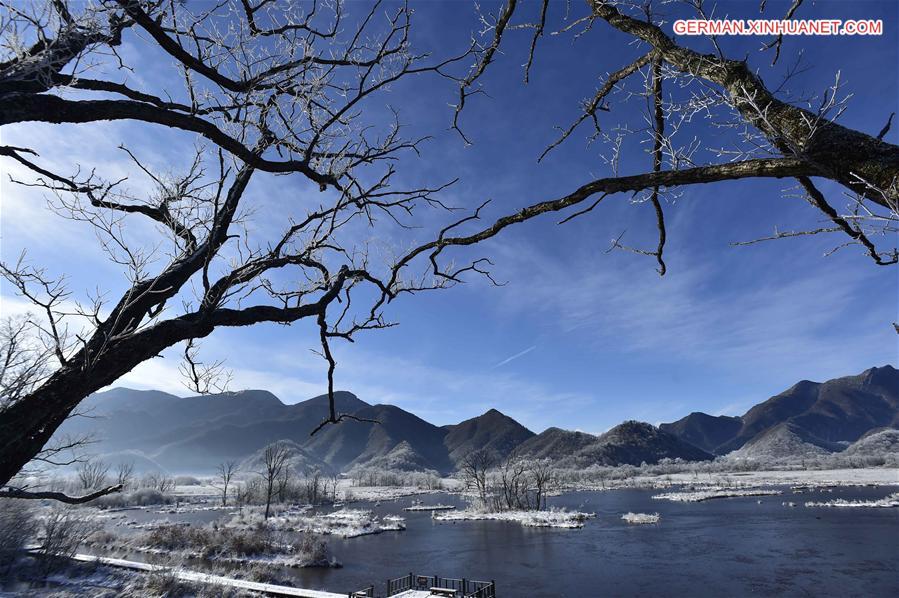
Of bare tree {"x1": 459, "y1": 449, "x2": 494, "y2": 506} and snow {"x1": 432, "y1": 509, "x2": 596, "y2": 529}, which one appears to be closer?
snow {"x1": 432, "y1": 509, "x2": 596, "y2": 529}

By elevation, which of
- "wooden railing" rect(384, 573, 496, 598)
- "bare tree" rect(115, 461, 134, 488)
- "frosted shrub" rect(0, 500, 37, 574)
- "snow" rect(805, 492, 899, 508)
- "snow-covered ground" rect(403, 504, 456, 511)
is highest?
"bare tree" rect(115, 461, 134, 488)

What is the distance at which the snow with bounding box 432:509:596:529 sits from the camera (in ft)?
161

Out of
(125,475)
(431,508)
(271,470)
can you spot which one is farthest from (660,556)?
(125,475)

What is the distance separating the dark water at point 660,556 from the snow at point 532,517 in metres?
2.14

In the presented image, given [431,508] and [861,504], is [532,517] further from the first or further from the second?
[861,504]

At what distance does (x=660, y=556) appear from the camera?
30.9 m

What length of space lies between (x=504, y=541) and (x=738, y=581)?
1960cm

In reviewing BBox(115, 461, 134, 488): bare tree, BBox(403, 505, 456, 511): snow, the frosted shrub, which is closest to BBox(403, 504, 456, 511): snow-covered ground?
BBox(403, 505, 456, 511): snow

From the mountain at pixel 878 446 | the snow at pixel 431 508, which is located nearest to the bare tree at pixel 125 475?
the snow at pixel 431 508

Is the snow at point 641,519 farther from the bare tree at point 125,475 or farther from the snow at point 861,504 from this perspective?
the bare tree at point 125,475

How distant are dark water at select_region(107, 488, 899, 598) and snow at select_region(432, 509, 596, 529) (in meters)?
2.14

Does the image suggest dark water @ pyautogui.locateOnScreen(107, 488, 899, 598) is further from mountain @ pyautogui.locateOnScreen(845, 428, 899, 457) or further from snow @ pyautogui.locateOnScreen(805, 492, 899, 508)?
mountain @ pyautogui.locateOnScreen(845, 428, 899, 457)

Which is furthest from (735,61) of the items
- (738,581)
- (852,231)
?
(738,581)

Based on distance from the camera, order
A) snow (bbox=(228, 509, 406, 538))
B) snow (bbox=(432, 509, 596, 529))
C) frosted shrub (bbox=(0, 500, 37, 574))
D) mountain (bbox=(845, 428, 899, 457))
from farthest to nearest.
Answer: mountain (bbox=(845, 428, 899, 457)), snow (bbox=(432, 509, 596, 529)), snow (bbox=(228, 509, 406, 538)), frosted shrub (bbox=(0, 500, 37, 574))
